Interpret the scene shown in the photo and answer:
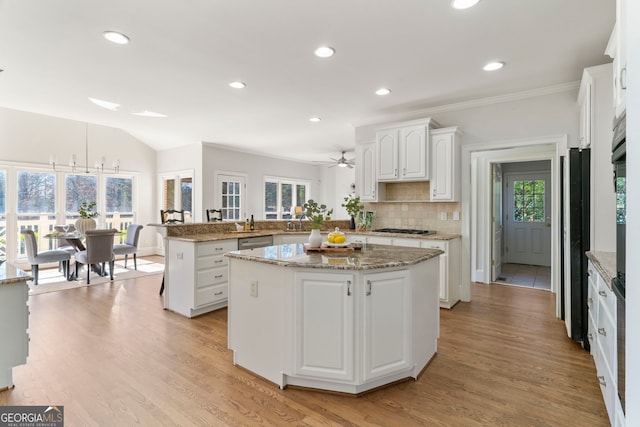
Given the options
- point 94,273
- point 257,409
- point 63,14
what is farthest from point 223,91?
point 94,273

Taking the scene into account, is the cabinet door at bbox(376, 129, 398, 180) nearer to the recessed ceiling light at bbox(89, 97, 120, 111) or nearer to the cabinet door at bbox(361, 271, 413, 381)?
the cabinet door at bbox(361, 271, 413, 381)

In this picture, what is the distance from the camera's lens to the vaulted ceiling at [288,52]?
2250 mm

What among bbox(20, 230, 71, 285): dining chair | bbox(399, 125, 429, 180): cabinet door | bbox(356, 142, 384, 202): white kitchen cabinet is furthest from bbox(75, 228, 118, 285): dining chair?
bbox(399, 125, 429, 180): cabinet door

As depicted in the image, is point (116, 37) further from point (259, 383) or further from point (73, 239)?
point (73, 239)

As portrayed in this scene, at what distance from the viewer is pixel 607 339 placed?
1.77m

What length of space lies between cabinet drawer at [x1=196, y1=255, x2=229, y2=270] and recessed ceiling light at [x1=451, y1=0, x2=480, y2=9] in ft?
10.7

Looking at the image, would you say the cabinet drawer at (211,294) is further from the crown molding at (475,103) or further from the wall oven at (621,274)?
the wall oven at (621,274)

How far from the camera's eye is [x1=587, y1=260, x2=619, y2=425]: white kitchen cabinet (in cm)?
158

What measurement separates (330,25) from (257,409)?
2708 millimetres

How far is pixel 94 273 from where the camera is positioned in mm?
5887

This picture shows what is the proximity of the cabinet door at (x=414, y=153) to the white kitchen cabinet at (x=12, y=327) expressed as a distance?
13.1ft

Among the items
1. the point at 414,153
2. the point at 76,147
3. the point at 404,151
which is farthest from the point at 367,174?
the point at 76,147

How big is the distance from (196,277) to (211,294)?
309mm

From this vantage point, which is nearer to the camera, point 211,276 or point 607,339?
point 607,339
